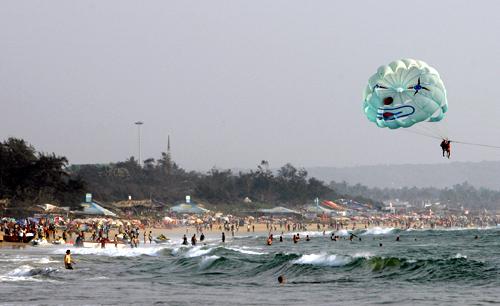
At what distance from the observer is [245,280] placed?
118 feet

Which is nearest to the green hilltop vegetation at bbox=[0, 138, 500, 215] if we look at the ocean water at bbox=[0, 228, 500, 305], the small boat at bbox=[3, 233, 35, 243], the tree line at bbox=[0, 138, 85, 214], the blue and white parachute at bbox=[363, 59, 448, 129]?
the tree line at bbox=[0, 138, 85, 214]

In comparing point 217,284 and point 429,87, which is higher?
point 429,87

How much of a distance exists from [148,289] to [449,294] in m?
9.81

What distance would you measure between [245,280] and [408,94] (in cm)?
1013

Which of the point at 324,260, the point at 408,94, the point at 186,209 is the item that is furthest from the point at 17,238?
the point at 186,209

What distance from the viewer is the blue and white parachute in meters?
38.2

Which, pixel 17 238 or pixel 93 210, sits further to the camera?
pixel 93 210

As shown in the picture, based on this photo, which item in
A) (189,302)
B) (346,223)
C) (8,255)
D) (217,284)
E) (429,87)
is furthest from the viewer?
(346,223)

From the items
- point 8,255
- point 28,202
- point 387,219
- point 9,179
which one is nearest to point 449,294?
point 8,255

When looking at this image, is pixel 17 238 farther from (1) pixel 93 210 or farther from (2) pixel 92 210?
(2) pixel 92 210

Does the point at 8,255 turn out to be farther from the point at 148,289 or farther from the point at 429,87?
the point at 429,87

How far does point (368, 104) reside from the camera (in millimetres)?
39094

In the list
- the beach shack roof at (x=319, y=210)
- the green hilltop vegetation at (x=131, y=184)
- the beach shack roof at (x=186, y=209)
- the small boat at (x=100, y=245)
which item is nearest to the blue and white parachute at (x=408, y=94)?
the small boat at (x=100, y=245)

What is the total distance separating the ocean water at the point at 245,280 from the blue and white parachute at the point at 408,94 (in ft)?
20.1
